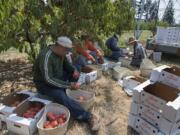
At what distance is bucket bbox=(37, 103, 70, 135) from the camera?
9.64 feet

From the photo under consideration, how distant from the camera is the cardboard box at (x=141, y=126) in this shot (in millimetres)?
3279

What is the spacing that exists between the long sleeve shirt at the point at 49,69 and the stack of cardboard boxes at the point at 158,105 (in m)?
1.15

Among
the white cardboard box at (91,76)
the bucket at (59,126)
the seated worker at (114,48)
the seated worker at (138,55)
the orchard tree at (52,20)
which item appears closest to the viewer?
the bucket at (59,126)

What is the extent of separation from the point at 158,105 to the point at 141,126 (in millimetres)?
523

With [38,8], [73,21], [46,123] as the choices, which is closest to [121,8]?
[73,21]

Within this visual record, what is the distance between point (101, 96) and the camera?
4746mm

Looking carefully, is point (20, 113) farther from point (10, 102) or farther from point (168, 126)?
point (168, 126)

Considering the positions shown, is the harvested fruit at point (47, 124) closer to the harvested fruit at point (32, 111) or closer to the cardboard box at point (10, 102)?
the harvested fruit at point (32, 111)

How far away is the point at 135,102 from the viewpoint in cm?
351

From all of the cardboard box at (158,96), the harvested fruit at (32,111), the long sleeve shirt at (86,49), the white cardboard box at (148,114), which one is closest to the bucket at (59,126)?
the harvested fruit at (32,111)

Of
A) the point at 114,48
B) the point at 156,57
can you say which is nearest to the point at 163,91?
the point at 114,48

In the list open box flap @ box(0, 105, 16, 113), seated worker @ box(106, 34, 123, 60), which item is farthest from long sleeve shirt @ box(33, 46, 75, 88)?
seated worker @ box(106, 34, 123, 60)

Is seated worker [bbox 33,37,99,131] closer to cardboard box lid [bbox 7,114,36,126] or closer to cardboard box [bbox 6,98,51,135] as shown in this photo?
cardboard box [bbox 6,98,51,135]

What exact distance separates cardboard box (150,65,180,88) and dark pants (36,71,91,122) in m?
1.26
